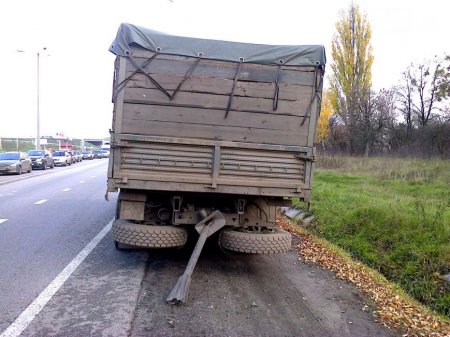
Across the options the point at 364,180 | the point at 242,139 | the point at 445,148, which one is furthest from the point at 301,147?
the point at 445,148

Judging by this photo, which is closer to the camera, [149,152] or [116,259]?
[149,152]

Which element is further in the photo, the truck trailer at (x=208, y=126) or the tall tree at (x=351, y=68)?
the tall tree at (x=351, y=68)

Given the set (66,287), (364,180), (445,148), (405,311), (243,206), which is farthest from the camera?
(445,148)

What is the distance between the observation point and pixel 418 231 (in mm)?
7855

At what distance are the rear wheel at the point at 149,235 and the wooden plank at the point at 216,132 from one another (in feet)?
4.19

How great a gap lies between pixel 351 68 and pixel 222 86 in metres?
37.5

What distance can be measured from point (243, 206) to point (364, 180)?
10942 mm

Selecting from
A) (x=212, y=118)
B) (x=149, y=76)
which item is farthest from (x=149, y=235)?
(x=149, y=76)

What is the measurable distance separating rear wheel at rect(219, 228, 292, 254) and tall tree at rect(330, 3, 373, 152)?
3362 cm

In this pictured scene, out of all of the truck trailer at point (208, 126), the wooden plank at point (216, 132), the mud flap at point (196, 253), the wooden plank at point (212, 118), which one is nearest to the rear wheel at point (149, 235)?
the truck trailer at point (208, 126)

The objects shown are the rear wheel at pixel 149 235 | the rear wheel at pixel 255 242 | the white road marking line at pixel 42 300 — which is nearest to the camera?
the white road marking line at pixel 42 300

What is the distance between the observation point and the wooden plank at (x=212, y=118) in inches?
232

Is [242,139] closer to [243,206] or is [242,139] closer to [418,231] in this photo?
[243,206]

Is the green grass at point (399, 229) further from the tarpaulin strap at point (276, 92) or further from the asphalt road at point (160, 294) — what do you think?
the tarpaulin strap at point (276, 92)
